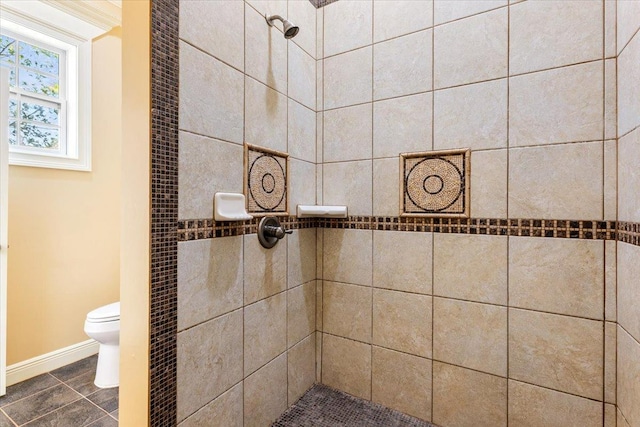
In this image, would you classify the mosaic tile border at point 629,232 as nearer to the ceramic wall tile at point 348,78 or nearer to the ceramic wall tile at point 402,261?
the ceramic wall tile at point 402,261

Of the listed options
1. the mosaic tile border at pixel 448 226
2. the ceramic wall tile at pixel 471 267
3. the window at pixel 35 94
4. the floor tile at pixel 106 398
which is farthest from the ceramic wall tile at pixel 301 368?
the window at pixel 35 94

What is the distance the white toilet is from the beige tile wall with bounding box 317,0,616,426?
132cm

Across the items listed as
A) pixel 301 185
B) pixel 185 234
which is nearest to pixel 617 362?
pixel 301 185

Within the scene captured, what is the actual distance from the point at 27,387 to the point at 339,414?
6.48 ft

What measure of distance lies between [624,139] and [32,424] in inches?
115

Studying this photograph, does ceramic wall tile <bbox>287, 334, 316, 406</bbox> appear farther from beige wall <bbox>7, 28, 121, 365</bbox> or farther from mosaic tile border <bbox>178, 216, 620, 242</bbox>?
beige wall <bbox>7, 28, 121, 365</bbox>

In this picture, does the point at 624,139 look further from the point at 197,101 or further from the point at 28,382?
the point at 28,382

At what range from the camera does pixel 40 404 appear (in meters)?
1.69

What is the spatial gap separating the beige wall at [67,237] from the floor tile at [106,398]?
2.16ft

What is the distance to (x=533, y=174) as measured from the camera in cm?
122

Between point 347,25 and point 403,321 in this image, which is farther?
point 347,25

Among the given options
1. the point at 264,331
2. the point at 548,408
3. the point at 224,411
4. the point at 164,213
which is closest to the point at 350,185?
the point at 264,331

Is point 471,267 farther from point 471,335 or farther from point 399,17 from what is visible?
point 399,17

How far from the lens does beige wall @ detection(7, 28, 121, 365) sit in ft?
6.44
